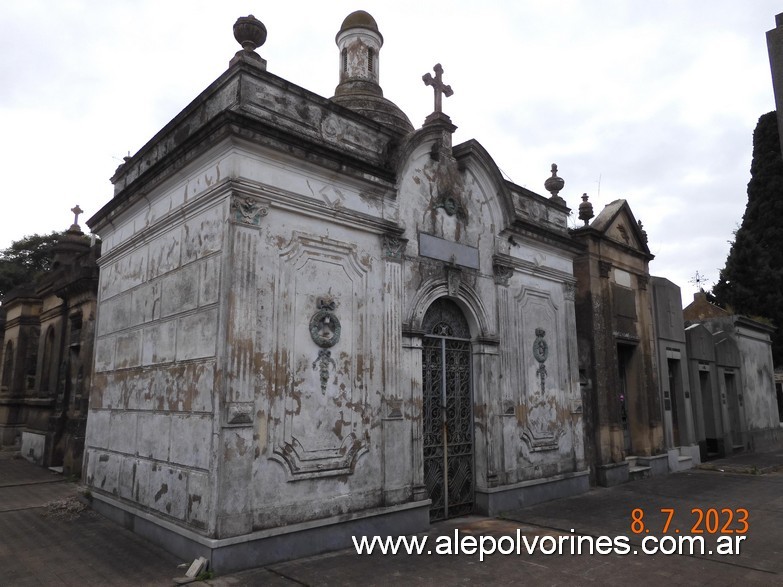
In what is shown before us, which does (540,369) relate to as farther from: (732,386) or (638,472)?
(732,386)

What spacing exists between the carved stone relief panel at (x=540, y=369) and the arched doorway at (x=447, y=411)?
4.24 ft

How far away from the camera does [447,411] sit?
8422 millimetres

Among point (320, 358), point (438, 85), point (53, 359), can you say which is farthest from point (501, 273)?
point (53, 359)

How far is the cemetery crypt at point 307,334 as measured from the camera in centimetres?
606

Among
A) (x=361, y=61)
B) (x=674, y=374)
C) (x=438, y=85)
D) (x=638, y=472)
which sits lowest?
(x=638, y=472)

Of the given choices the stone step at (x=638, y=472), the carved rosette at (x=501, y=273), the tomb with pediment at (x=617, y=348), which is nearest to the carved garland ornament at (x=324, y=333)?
the carved rosette at (x=501, y=273)

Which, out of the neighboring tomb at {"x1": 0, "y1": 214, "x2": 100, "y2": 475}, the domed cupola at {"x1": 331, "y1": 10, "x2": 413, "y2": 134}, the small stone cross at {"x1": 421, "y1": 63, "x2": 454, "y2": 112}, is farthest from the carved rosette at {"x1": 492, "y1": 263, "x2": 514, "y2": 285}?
the neighboring tomb at {"x1": 0, "y1": 214, "x2": 100, "y2": 475}

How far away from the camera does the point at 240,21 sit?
22.9 feet

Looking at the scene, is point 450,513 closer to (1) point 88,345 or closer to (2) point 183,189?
(2) point 183,189

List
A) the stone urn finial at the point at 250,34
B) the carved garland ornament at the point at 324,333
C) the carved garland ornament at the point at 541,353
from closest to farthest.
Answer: the carved garland ornament at the point at 324,333, the stone urn finial at the point at 250,34, the carved garland ornament at the point at 541,353

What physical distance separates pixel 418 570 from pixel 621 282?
31.3ft

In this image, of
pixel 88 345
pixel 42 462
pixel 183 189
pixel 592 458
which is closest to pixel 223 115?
pixel 183 189

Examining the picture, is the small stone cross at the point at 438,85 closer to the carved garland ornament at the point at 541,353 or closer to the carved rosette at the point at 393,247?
the carved rosette at the point at 393,247

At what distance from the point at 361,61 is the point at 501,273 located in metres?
5.23
